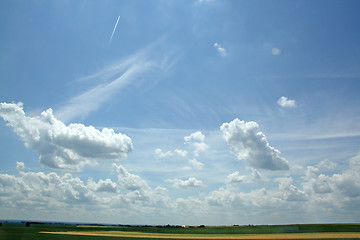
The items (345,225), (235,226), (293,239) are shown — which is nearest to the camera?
(293,239)

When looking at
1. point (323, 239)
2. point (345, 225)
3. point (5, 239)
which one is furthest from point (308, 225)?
point (5, 239)

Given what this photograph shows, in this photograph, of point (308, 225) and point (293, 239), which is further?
point (308, 225)

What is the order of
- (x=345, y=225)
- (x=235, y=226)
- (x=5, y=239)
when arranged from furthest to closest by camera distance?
1. (x=235, y=226)
2. (x=345, y=225)
3. (x=5, y=239)

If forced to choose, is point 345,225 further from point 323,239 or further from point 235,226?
point 323,239

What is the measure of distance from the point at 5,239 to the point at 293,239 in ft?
250

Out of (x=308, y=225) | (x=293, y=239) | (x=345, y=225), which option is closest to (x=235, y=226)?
(x=308, y=225)

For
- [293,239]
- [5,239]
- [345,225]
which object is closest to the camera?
[5,239]

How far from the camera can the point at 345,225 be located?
12900 centimetres

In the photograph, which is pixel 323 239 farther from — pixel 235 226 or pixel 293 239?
pixel 235 226

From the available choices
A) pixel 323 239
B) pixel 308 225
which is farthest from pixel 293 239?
pixel 308 225

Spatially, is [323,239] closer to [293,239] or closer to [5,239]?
[293,239]

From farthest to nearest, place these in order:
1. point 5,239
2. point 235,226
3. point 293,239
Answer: point 235,226, point 293,239, point 5,239

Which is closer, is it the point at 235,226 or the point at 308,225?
the point at 308,225

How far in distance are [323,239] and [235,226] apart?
79185 mm
